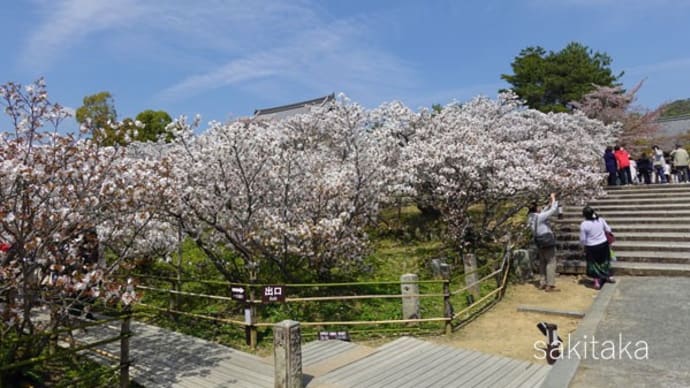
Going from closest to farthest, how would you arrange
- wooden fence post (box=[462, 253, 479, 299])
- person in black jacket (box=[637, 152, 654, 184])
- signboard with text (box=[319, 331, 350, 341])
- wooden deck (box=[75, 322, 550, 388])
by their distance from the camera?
wooden deck (box=[75, 322, 550, 388]) → signboard with text (box=[319, 331, 350, 341]) → wooden fence post (box=[462, 253, 479, 299]) → person in black jacket (box=[637, 152, 654, 184])

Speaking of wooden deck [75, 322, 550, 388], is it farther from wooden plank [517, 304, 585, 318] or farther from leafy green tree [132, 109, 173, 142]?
leafy green tree [132, 109, 173, 142]

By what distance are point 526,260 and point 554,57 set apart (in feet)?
80.0

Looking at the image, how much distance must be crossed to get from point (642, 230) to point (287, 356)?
12.3 m

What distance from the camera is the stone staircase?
10552 mm

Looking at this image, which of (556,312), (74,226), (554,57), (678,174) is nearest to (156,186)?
(74,226)

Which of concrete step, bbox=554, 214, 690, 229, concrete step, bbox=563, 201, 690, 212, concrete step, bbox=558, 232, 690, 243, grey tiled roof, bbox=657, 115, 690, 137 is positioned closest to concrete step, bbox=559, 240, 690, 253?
concrete step, bbox=558, 232, 690, 243

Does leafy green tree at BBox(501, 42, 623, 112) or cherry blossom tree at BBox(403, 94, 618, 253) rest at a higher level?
leafy green tree at BBox(501, 42, 623, 112)

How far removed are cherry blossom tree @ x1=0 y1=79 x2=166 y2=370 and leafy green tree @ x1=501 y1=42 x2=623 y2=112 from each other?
94.2 feet

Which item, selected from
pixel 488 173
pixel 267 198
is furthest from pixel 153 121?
pixel 488 173

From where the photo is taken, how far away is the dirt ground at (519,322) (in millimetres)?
7168

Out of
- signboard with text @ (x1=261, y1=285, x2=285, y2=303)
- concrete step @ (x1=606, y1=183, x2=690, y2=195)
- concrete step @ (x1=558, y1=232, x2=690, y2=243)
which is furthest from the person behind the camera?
concrete step @ (x1=606, y1=183, x2=690, y2=195)

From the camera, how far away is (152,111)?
36.0 meters

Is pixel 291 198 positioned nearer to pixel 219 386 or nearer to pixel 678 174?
pixel 219 386

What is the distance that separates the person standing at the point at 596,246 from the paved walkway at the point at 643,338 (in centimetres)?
50
